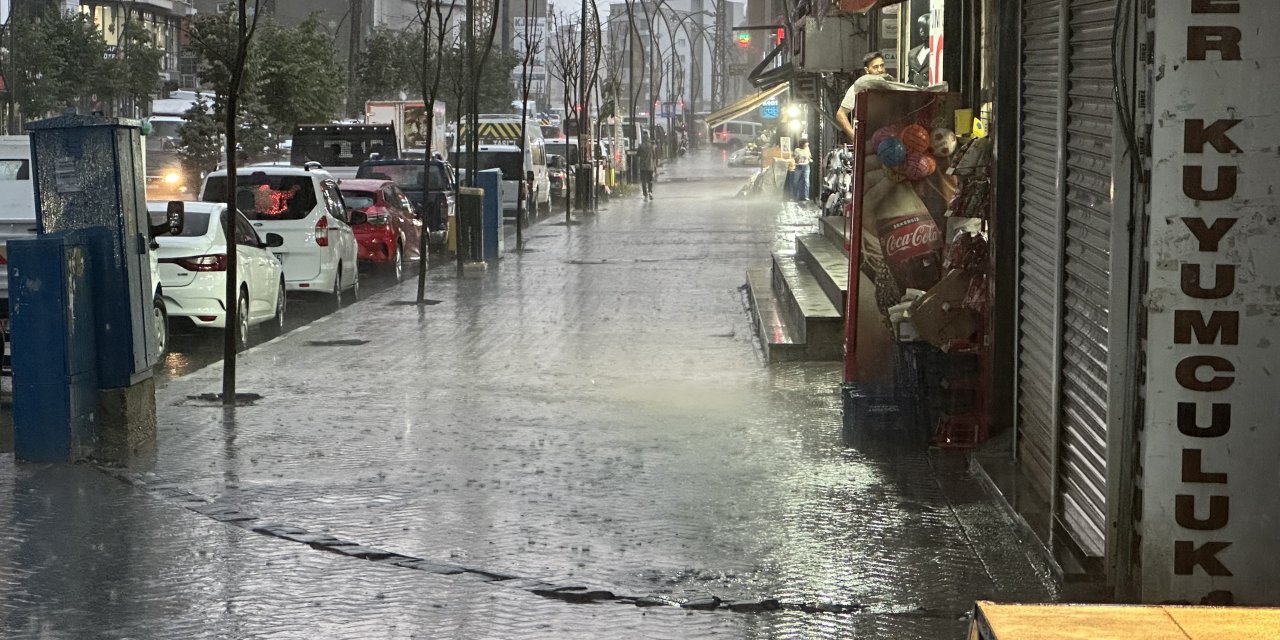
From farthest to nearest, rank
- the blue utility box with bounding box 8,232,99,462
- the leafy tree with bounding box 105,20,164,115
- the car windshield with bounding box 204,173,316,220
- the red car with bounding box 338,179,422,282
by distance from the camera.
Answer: the leafy tree with bounding box 105,20,164,115
the red car with bounding box 338,179,422,282
the car windshield with bounding box 204,173,316,220
the blue utility box with bounding box 8,232,99,462

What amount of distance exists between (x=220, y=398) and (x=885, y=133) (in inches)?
191

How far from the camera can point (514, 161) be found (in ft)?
130

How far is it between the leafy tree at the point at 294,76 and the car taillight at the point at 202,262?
33023 mm

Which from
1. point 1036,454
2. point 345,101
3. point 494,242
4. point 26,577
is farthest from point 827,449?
point 345,101

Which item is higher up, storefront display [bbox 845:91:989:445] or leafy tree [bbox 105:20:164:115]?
leafy tree [bbox 105:20:164:115]

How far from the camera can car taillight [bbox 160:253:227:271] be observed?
1576 centimetres

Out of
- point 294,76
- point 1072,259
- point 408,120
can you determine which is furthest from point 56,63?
point 1072,259

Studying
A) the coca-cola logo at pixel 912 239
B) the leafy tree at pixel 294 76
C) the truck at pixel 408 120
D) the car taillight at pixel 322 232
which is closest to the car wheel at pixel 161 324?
the car taillight at pixel 322 232

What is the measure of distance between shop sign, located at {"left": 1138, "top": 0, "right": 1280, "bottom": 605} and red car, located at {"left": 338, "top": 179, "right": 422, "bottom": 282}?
18357 millimetres

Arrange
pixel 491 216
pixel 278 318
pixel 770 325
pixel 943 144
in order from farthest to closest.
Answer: pixel 491 216
pixel 278 318
pixel 770 325
pixel 943 144

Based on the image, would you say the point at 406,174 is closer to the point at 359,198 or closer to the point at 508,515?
the point at 359,198

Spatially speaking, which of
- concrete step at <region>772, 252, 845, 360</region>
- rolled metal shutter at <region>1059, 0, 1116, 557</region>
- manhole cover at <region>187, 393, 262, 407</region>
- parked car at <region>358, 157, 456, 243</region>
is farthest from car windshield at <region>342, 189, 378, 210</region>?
rolled metal shutter at <region>1059, 0, 1116, 557</region>

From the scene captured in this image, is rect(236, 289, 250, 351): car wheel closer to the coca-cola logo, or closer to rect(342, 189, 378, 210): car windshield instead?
the coca-cola logo

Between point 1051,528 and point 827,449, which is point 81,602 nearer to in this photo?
point 1051,528
